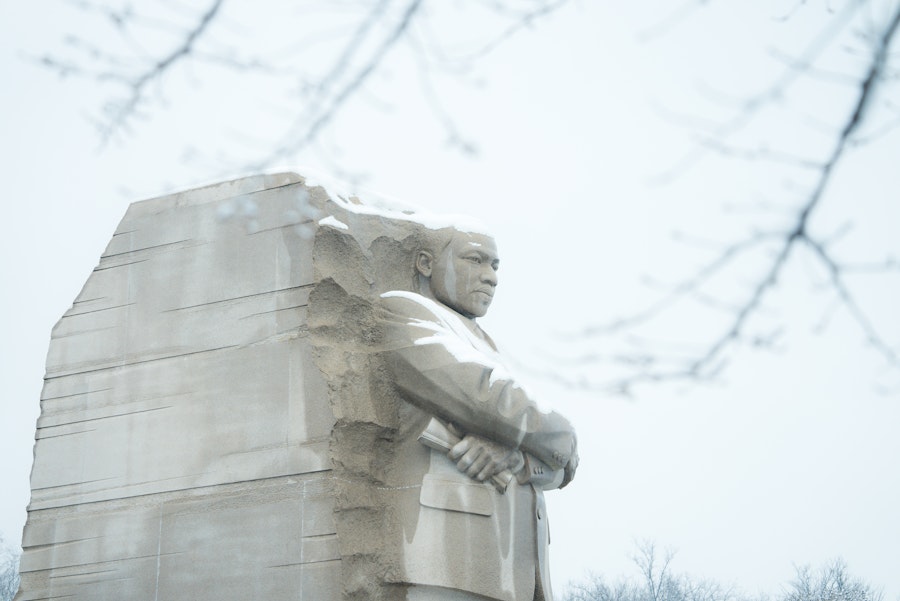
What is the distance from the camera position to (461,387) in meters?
6.70

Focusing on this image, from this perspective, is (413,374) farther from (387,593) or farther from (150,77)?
(150,77)

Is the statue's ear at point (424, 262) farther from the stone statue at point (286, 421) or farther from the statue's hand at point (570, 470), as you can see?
the statue's hand at point (570, 470)

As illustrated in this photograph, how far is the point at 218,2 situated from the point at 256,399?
9.88 ft

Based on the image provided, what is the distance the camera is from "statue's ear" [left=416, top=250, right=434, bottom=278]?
736cm

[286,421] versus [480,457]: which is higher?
[286,421]

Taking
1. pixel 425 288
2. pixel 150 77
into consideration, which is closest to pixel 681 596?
pixel 425 288

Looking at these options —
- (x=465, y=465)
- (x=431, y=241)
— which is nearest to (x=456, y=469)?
(x=465, y=465)

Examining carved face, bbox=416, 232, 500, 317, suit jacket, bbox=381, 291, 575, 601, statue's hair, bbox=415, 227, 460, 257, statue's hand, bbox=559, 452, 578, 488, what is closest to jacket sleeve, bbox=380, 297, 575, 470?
suit jacket, bbox=381, 291, 575, 601

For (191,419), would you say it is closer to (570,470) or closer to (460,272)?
(460,272)

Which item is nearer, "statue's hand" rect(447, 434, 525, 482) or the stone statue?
the stone statue

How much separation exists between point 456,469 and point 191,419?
144 cm

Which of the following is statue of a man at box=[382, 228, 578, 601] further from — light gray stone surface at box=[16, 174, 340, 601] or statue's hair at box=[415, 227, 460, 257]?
light gray stone surface at box=[16, 174, 340, 601]

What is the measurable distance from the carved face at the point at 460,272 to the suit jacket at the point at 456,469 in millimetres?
328

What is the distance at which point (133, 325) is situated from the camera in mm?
7250
